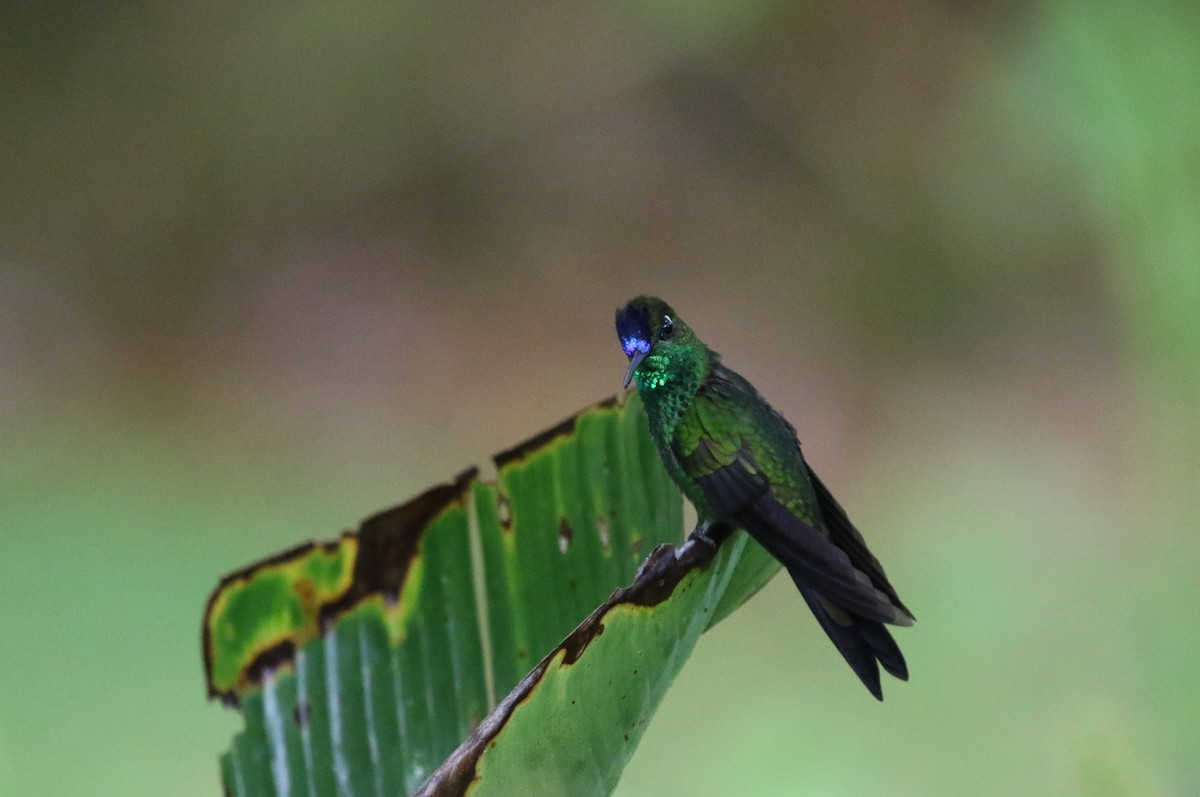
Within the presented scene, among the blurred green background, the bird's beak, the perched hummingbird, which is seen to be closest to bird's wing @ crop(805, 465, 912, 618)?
the perched hummingbird

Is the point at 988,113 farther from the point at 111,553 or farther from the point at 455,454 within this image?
the point at 111,553

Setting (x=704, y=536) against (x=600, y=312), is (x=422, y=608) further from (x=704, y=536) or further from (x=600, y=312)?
(x=600, y=312)

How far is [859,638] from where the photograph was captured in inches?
19.2

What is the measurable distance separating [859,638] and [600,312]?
1.30 m

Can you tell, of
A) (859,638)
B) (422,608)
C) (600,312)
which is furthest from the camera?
(600,312)

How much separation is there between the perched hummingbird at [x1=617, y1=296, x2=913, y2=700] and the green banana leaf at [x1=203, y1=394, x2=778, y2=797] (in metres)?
0.06

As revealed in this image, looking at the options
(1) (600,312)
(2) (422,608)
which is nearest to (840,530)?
(2) (422,608)

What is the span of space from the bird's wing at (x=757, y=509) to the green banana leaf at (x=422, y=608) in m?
0.08

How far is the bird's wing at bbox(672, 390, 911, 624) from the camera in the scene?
0.47 metres

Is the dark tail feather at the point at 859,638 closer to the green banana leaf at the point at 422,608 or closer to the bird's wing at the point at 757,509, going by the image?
the bird's wing at the point at 757,509

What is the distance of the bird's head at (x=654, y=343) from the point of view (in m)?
0.53

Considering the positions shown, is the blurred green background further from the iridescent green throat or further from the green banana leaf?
the iridescent green throat

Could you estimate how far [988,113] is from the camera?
154cm

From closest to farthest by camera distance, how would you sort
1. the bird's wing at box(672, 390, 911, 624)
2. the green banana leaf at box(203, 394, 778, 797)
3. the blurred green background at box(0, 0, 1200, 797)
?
the bird's wing at box(672, 390, 911, 624) < the green banana leaf at box(203, 394, 778, 797) < the blurred green background at box(0, 0, 1200, 797)
